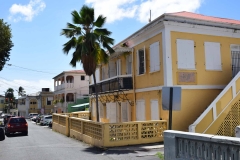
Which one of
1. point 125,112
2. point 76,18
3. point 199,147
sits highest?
point 76,18

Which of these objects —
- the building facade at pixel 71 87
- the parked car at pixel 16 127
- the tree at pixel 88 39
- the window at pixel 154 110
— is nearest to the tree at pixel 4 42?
the parked car at pixel 16 127

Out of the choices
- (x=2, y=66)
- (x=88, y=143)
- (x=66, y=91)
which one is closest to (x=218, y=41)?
(x=88, y=143)

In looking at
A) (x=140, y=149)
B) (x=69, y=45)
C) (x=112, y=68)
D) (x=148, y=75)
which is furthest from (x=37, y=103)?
(x=140, y=149)

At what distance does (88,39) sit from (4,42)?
10622mm

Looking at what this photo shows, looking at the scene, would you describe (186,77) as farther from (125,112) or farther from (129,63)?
(125,112)

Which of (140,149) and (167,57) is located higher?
(167,57)

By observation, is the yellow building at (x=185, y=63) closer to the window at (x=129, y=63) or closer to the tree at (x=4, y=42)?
the window at (x=129, y=63)

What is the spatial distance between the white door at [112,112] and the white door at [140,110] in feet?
13.8

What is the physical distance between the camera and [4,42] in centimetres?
2427

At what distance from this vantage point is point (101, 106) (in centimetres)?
2667

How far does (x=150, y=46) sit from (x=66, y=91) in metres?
35.4

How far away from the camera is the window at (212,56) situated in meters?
16.4

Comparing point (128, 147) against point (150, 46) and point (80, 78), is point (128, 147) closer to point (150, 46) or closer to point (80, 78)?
point (150, 46)

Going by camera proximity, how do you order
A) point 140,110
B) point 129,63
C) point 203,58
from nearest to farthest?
1. point 203,58
2. point 140,110
3. point 129,63
